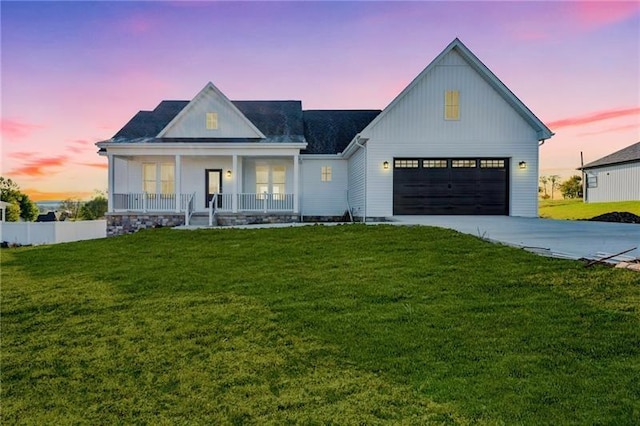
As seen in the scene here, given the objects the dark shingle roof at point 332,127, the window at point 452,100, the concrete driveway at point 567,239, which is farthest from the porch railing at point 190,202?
the concrete driveway at point 567,239

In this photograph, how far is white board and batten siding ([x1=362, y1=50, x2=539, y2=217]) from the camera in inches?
580

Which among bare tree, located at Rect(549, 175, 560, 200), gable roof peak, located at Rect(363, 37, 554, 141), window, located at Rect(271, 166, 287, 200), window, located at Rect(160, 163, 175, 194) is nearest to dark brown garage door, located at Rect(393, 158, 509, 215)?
gable roof peak, located at Rect(363, 37, 554, 141)

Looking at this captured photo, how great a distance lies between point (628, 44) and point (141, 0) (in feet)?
54.8

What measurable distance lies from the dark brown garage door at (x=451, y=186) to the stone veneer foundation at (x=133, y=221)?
29.5 ft

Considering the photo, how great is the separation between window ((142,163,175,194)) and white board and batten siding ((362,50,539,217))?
9.00 meters

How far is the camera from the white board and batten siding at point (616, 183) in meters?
27.0

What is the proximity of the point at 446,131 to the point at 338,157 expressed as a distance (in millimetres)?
5192

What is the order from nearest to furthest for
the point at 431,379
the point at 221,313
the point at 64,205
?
the point at 431,379 → the point at 221,313 → the point at 64,205

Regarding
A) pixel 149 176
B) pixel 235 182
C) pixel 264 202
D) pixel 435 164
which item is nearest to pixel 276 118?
pixel 235 182

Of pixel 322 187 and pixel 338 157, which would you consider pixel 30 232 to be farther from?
pixel 338 157

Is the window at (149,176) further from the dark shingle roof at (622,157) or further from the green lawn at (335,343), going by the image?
the dark shingle roof at (622,157)

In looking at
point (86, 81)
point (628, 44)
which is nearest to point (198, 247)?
point (86, 81)

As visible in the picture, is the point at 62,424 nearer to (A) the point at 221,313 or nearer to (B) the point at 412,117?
(A) the point at 221,313

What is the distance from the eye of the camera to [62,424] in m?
3.04
